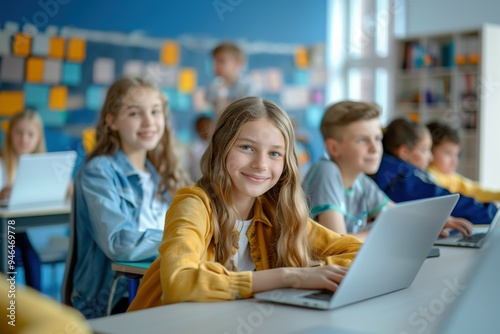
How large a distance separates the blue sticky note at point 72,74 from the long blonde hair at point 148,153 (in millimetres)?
2920

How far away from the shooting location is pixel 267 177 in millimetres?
1810

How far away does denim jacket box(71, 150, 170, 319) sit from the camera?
2.33m

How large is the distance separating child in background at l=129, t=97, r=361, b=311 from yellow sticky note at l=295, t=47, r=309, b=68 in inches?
227

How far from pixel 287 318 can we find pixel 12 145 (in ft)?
13.4

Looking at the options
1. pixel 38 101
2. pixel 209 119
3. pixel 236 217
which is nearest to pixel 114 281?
pixel 236 217

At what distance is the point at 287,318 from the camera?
1.26 meters

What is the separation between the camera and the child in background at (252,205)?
171 cm

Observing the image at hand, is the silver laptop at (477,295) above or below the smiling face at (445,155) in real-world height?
above

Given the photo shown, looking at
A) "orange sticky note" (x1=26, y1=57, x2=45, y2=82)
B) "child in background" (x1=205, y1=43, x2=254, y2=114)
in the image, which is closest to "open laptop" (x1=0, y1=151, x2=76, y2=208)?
"orange sticky note" (x1=26, y1=57, x2=45, y2=82)

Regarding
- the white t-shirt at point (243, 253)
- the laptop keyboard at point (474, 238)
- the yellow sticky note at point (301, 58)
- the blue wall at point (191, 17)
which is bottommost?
the laptop keyboard at point (474, 238)

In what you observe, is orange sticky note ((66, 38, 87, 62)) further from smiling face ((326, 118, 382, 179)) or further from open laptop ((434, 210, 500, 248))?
open laptop ((434, 210, 500, 248))

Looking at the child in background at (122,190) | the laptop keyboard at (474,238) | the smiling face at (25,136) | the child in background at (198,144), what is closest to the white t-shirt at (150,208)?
the child in background at (122,190)

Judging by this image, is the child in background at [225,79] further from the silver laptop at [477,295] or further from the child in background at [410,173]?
the silver laptop at [477,295]

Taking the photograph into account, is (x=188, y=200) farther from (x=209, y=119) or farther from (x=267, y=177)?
(x=209, y=119)
